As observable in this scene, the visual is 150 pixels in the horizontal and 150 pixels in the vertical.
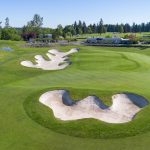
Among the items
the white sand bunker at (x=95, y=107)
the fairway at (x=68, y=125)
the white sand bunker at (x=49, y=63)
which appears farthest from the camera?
the white sand bunker at (x=49, y=63)

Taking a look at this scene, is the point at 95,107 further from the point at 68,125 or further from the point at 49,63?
the point at 49,63

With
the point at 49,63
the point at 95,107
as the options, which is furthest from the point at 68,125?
the point at 49,63

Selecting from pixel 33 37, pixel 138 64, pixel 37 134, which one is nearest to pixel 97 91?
pixel 37 134

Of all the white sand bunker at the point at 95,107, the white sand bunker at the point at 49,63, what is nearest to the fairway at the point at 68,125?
the white sand bunker at the point at 95,107

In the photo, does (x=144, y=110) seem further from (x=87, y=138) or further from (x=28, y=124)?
(x=28, y=124)

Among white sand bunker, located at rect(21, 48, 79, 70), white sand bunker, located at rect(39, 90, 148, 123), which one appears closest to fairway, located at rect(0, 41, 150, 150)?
white sand bunker, located at rect(39, 90, 148, 123)

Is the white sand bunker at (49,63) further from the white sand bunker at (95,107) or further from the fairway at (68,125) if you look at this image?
the white sand bunker at (95,107)

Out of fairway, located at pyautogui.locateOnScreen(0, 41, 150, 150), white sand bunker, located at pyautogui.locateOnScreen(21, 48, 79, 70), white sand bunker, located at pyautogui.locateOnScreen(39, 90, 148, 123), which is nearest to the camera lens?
fairway, located at pyautogui.locateOnScreen(0, 41, 150, 150)

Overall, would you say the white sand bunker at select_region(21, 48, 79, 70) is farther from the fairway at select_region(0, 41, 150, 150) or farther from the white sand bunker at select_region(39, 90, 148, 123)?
the white sand bunker at select_region(39, 90, 148, 123)
